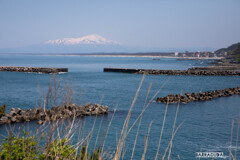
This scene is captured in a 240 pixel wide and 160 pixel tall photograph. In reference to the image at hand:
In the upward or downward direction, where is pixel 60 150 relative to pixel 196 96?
upward

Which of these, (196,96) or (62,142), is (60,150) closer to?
(62,142)

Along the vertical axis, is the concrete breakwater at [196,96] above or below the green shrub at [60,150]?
below

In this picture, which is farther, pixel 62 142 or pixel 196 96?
pixel 196 96

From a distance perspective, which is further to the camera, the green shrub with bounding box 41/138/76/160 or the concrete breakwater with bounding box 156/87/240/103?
the concrete breakwater with bounding box 156/87/240/103

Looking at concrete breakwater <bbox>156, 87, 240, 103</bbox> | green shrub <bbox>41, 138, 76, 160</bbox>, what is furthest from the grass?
concrete breakwater <bbox>156, 87, 240, 103</bbox>

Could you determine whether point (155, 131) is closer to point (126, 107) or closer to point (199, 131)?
point (199, 131)

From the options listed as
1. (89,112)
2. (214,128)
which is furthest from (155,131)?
(89,112)

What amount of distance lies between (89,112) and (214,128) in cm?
674

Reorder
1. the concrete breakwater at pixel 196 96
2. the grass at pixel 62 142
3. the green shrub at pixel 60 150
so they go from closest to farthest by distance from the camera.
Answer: the grass at pixel 62 142
the green shrub at pixel 60 150
the concrete breakwater at pixel 196 96

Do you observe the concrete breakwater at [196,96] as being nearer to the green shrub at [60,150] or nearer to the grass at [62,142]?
the grass at [62,142]

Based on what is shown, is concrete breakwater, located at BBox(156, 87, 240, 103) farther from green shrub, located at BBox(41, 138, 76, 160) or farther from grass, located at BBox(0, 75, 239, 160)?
green shrub, located at BBox(41, 138, 76, 160)

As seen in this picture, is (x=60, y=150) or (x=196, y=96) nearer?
(x=60, y=150)

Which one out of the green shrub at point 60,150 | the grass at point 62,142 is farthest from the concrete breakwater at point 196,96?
the green shrub at point 60,150

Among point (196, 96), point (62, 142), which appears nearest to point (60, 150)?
point (62, 142)
